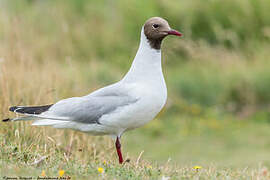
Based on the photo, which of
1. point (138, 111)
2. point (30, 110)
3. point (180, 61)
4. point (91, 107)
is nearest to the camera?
point (138, 111)

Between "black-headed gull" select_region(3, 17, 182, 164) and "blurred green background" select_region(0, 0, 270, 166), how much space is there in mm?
1418

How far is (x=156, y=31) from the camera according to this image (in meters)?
5.23

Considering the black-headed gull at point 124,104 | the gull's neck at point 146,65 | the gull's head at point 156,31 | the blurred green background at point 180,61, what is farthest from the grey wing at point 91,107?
the blurred green background at point 180,61

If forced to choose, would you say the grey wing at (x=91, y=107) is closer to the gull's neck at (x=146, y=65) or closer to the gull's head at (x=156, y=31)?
the gull's neck at (x=146, y=65)

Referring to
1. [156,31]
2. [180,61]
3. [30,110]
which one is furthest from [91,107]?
[180,61]

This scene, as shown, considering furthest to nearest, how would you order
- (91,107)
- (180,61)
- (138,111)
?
(180,61)
(91,107)
(138,111)

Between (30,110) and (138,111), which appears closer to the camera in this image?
(138,111)

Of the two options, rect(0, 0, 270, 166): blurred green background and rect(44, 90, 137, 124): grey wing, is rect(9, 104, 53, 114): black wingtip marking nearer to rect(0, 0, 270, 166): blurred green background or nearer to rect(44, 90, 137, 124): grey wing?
rect(44, 90, 137, 124): grey wing

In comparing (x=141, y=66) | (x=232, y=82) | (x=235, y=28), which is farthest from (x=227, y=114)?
(x=141, y=66)

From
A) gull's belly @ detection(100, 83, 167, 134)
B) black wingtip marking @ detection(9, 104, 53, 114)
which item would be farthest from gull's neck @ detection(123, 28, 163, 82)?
black wingtip marking @ detection(9, 104, 53, 114)

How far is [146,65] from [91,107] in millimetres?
649

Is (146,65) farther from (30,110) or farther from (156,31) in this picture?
(30,110)

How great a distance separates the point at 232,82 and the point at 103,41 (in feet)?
12.7

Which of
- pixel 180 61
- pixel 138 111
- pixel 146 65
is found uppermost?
pixel 180 61
